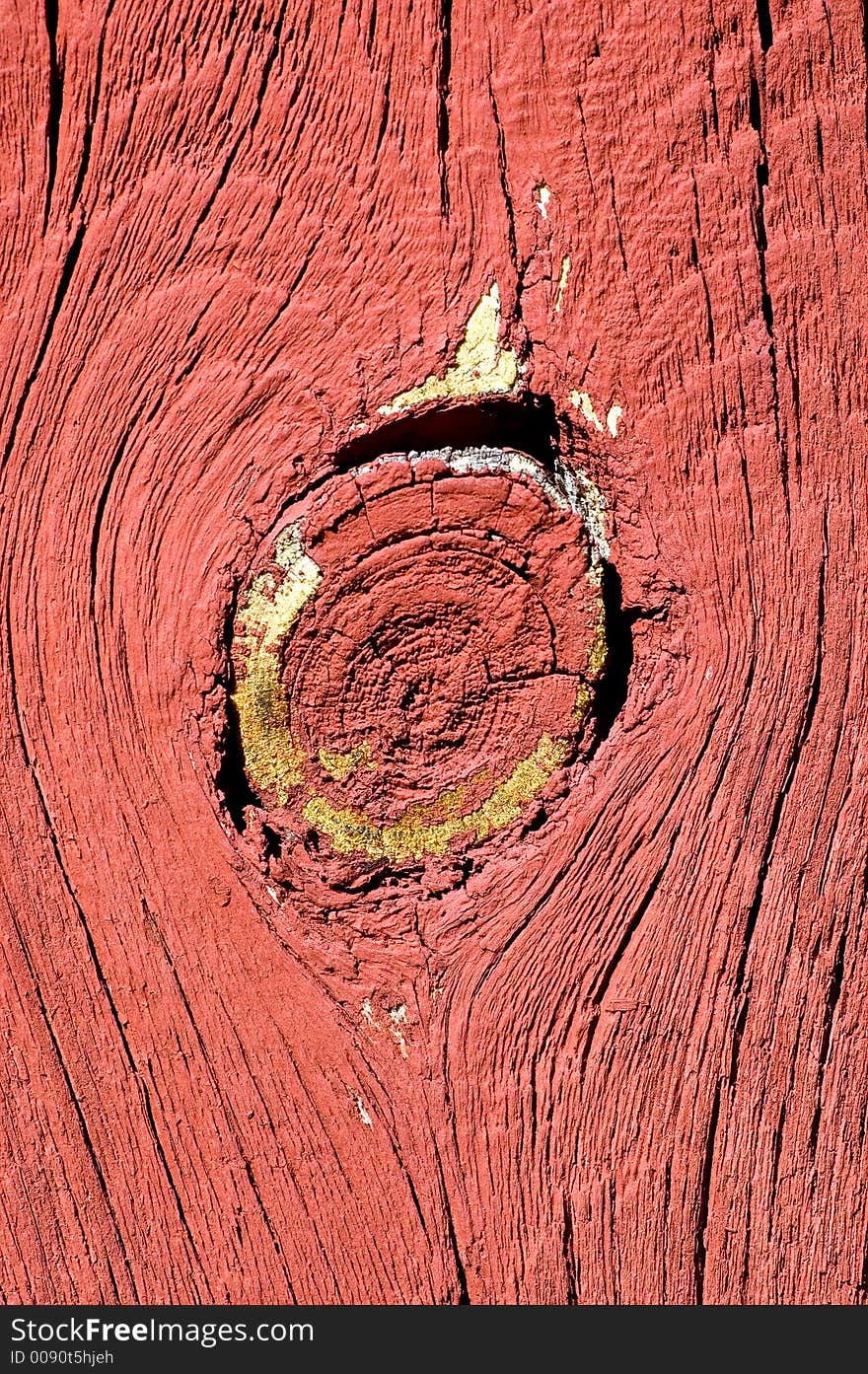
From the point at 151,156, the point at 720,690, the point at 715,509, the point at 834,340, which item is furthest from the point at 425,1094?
the point at 151,156

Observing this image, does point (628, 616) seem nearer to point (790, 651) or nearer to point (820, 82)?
point (790, 651)

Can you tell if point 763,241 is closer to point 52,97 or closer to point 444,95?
point 444,95

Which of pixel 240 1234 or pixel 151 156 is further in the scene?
pixel 240 1234

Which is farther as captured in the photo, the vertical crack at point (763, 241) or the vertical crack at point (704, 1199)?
the vertical crack at point (704, 1199)

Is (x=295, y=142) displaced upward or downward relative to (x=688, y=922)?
upward

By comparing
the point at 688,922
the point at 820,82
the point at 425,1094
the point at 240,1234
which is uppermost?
the point at 820,82

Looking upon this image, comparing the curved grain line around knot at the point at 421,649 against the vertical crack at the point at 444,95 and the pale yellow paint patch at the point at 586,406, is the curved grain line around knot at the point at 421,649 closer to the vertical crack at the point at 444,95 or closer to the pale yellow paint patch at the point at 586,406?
the pale yellow paint patch at the point at 586,406

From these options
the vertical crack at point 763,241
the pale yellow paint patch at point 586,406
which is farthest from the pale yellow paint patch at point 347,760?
the vertical crack at point 763,241

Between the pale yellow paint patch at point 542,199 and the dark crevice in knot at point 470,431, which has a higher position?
the pale yellow paint patch at point 542,199
